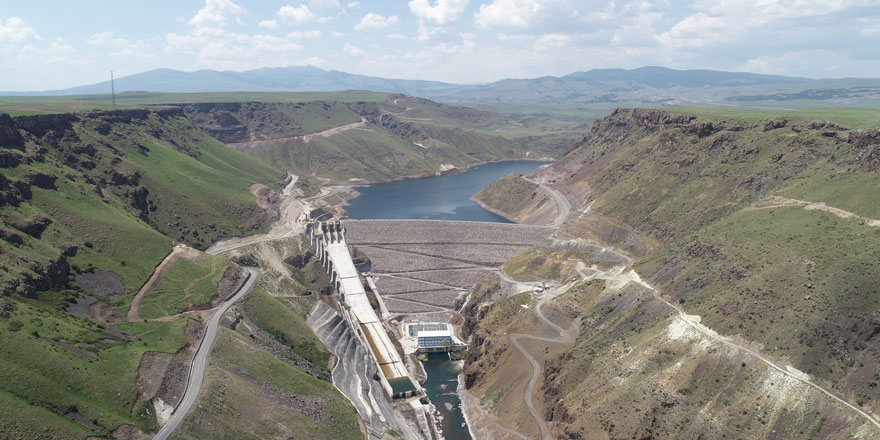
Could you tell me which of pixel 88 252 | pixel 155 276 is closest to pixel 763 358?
pixel 155 276

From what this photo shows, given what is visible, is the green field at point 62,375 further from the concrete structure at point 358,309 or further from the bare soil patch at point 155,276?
the concrete structure at point 358,309

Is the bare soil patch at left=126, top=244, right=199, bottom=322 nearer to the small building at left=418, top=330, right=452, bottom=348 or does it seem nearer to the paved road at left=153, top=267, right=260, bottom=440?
the paved road at left=153, top=267, right=260, bottom=440

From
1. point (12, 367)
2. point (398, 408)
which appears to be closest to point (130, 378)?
point (12, 367)

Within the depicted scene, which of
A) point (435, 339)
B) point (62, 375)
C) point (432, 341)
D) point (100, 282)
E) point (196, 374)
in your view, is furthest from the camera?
point (435, 339)

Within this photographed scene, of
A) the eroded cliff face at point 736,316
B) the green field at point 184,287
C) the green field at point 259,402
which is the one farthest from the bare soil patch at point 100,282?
the eroded cliff face at point 736,316

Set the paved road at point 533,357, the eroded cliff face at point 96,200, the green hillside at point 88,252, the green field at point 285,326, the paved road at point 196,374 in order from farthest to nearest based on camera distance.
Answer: the green field at point 285,326 → the eroded cliff face at point 96,200 → the paved road at point 533,357 → the paved road at point 196,374 → the green hillside at point 88,252

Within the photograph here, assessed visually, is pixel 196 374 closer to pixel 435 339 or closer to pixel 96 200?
pixel 435 339
